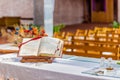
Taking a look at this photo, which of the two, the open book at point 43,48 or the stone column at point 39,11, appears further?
the stone column at point 39,11

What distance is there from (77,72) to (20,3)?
11775 mm

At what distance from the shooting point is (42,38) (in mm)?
3051

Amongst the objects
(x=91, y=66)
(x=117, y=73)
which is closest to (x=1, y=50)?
(x=91, y=66)

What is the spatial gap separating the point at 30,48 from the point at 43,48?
0.45 feet

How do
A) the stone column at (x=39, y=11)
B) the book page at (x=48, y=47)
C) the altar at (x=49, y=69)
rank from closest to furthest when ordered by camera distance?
the altar at (x=49, y=69) < the book page at (x=48, y=47) < the stone column at (x=39, y=11)

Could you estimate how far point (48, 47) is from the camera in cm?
301

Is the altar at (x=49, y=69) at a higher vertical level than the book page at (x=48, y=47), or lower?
lower

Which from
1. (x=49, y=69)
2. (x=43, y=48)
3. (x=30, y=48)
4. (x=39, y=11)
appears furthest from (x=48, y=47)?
(x=39, y=11)

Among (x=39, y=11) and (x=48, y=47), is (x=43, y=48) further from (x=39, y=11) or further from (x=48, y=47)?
(x=39, y=11)

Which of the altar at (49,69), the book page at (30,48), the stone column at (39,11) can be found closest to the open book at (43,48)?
the book page at (30,48)

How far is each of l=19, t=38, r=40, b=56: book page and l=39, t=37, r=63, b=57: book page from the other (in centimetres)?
5

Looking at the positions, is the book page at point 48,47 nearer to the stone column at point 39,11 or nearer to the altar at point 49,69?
the altar at point 49,69

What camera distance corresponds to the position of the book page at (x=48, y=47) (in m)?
2.99

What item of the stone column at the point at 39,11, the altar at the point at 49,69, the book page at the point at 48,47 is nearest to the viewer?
the altar at the point at 49,69
